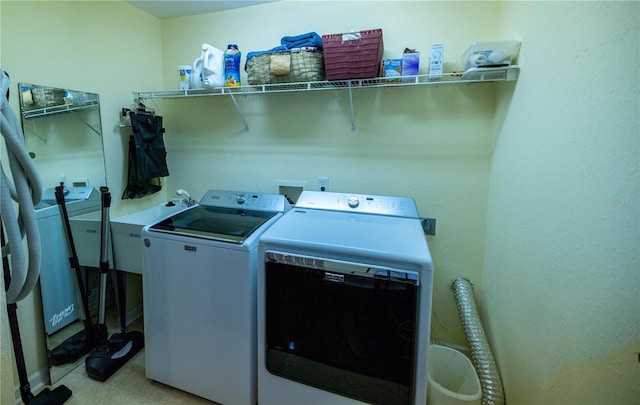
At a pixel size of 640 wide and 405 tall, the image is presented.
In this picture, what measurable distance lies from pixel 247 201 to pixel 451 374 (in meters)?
1.67

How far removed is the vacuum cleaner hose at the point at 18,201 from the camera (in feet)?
2.95

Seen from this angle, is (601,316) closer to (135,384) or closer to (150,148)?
(135,384)

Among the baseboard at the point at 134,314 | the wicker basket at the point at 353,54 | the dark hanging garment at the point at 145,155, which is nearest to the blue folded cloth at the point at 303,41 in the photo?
the wicker basket at the point at 353,54

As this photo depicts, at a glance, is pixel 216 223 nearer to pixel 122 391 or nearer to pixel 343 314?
pixel 343 314

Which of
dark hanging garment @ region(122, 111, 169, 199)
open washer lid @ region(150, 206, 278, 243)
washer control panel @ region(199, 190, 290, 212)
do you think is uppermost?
dark hanging garment @ region(122, 111, 169, 199)

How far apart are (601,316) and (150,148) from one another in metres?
2.55

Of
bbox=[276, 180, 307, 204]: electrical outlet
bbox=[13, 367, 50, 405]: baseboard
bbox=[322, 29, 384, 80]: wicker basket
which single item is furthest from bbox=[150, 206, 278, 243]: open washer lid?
bbox=[13, 367, 50, 405]: baseboard

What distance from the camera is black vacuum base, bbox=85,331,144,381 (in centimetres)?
175

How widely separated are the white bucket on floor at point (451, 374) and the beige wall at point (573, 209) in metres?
0.19

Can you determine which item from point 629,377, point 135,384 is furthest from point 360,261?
point 135,384

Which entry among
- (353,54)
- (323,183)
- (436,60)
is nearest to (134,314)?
(323,183)

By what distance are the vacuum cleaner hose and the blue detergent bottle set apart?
114cm

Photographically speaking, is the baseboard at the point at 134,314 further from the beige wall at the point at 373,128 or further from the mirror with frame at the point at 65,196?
the beige wall at the point at 373,128

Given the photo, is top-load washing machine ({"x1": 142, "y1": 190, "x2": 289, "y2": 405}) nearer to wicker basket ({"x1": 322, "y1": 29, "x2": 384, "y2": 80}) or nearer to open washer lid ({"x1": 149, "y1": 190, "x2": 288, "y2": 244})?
open washer lid ({"x1": 149, "y1": 190, "x2": 288, "y2": 244})
